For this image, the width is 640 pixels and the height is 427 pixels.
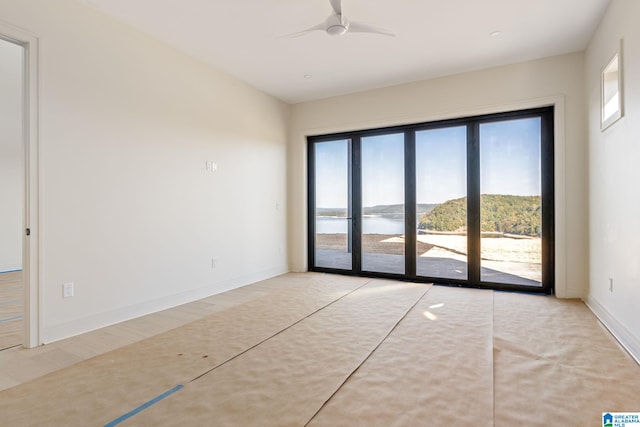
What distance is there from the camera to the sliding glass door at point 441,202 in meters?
4.22

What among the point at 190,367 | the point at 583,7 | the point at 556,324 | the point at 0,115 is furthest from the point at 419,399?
the point at 0,115

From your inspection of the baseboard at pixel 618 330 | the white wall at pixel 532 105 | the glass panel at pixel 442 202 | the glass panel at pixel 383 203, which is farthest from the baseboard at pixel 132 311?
the baseboard at pixel 618 330

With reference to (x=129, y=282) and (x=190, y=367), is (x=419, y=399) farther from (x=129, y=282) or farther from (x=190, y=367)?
(x=129, y=282)

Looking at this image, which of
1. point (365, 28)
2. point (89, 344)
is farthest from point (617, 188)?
point (89, 344)

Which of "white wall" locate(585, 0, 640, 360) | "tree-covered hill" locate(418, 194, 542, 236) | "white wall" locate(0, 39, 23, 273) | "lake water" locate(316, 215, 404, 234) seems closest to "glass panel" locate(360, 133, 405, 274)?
"lake water" locate(316, 215, 404, 234)

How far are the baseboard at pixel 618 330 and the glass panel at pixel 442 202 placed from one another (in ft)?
4.91

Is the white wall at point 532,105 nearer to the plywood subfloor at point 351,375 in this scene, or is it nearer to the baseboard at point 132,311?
the plywood subfloor at point 351,375

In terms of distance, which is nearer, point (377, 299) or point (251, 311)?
point (251, 311)

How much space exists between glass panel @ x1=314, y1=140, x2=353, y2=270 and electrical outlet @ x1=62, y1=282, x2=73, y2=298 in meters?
3.64

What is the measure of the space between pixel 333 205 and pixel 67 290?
3.83 m

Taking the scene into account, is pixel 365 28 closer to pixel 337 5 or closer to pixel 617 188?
pixel 337 5

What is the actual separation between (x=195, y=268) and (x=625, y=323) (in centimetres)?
430

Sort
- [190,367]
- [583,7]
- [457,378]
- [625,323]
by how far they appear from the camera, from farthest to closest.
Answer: [583,7]
[625,323]
[190,367]
[457,378]

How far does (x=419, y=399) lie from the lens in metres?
1.83
